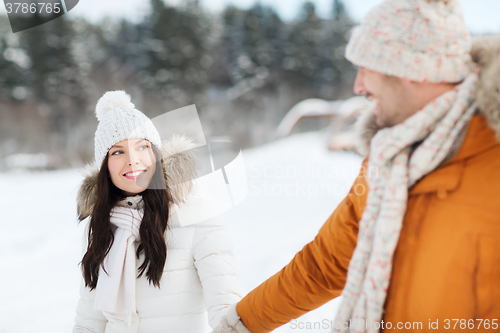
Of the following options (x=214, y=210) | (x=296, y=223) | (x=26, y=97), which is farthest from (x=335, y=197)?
(x=26, y=97)

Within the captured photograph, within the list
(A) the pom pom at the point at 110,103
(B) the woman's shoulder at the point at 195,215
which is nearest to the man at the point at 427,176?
(B) the woman's shoulder at the point at 195,215

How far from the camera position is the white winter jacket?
1469 mm

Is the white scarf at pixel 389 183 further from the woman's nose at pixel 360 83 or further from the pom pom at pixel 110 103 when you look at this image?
the pom pom at pixel 110 103

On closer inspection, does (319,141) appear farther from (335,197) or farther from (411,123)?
(411,123)

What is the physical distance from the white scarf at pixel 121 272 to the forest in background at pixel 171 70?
39.7ft

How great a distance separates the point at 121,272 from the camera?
1.52 metres

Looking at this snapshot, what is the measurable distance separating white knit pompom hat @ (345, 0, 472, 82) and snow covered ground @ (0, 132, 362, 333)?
184 centimetres

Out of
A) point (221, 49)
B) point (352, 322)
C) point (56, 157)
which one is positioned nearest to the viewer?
point (352, 322)

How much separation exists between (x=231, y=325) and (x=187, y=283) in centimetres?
29

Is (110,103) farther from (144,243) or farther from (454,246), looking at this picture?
(454,246)

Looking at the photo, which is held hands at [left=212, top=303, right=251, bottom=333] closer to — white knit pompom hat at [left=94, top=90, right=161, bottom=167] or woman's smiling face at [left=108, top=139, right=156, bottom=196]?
woman's smiling face at [left=108, top=139, right=156, bottom=196]

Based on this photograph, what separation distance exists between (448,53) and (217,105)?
20444 mm

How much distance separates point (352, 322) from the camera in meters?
1.11

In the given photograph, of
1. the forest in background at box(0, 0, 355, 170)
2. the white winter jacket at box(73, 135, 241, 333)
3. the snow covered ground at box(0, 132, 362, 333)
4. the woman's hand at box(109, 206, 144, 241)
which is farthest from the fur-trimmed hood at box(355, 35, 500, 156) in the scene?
the forest in background at box(0, 0, 355, 170)
